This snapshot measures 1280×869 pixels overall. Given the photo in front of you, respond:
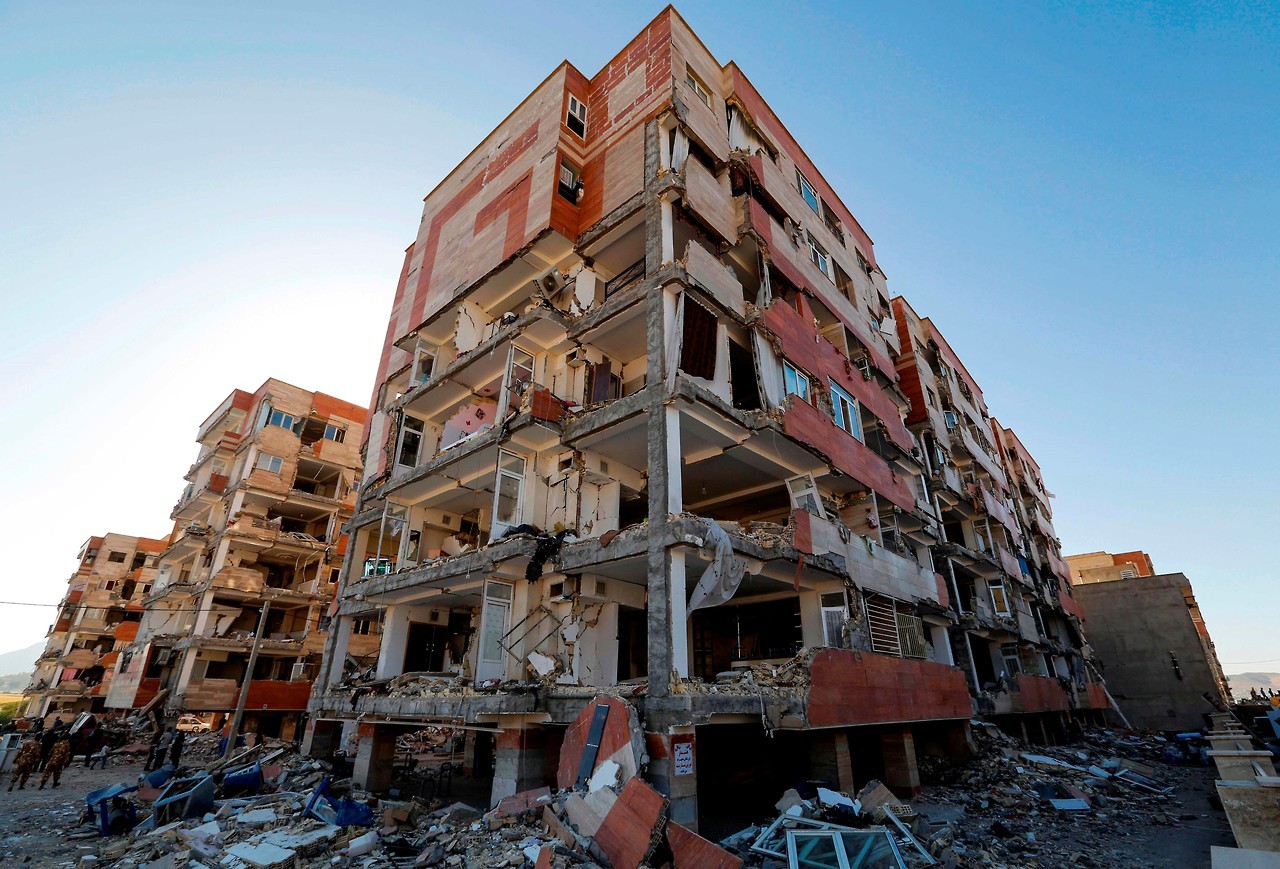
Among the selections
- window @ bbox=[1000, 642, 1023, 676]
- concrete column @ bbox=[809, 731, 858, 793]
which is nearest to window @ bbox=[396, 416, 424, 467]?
concrete column @ bbox=[809, 731, 858, 793]

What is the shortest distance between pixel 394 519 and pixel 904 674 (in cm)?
1890

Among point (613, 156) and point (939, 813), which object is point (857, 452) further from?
point (613, 156)

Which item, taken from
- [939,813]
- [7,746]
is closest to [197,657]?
[7,746]

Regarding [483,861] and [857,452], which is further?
[857,452]

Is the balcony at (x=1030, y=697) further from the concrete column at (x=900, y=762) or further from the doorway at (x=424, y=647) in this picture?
the doorway at (x=424, y=647)

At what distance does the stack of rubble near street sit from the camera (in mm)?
9297

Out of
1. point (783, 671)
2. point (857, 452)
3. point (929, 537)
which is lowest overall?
point (783, 671)

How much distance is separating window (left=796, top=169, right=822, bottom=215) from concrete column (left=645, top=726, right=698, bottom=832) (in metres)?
25.1

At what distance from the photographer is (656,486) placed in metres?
14.1

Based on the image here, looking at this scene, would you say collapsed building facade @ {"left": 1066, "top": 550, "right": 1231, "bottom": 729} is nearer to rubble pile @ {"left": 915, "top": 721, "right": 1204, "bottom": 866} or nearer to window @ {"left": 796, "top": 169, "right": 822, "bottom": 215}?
rubble pile @ {"left": 915, "top": 721, "right": 1204, "bottom": 866}

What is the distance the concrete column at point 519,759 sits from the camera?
13.2 metres

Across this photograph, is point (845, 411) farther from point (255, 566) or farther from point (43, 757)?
point (255, 566)

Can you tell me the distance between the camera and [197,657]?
30750mm

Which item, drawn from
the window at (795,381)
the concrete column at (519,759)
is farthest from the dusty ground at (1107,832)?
the window at (795,381)
